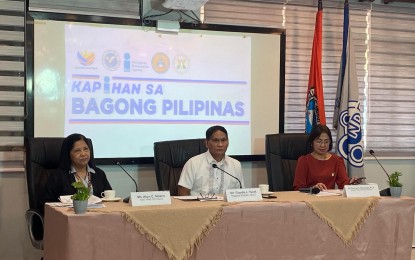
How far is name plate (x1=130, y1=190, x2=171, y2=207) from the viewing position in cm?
279

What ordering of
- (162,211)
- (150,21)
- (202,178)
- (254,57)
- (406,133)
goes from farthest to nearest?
1. (406,133)
2. (254,57)
3. (150,21)
4. (202,178)
5. (162,211)

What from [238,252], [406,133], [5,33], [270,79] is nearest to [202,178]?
[238,252]

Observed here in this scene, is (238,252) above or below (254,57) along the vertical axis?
below

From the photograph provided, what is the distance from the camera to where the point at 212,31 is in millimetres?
4473

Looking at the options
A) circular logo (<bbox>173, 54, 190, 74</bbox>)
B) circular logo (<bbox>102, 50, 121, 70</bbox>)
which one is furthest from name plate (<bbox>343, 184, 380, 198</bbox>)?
circular logo (<bbox>102, 50, 121, 70</bbox>)

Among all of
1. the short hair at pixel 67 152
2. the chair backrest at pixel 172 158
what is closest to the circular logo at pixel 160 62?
the chair backrest at pixel 172 158

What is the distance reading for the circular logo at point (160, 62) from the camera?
434 cm

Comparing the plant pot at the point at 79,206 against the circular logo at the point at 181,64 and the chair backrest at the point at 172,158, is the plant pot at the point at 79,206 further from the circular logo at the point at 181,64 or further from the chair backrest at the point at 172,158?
the circular logo at the point at 181,64

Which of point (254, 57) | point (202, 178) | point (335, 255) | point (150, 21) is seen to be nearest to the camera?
point (335, 255)

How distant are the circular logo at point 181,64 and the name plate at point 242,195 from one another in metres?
1.62

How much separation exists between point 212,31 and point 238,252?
211cm

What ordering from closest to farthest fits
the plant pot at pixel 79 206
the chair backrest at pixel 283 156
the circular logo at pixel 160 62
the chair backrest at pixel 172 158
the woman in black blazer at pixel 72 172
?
the plant pot at pixel 79 206
the woman in black blazer at pixel 72 172
the chair backrest at pixel 172 158
the chair backrest at pixel 283 156
the circular logo at pixel 160 62

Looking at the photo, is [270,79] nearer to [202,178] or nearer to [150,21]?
[150,21]

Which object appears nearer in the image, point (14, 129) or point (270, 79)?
point (14, 129)
